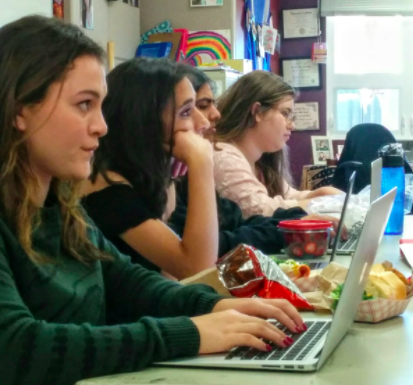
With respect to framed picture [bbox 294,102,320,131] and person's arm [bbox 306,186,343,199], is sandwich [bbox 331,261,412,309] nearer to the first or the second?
person's arm [bbox 306,186,343,199]

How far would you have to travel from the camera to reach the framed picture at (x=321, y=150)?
5.29 m

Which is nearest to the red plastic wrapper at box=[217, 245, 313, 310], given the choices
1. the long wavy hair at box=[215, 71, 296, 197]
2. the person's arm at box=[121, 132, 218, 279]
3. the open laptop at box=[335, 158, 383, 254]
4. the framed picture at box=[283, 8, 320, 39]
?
the person's arm at box=[121, 132, 218, 279]

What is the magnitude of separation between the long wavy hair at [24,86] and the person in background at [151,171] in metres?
0.52

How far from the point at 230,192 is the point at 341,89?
134 inches

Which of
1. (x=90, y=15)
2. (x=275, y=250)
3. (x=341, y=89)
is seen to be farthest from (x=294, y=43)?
(x=275, y=250)

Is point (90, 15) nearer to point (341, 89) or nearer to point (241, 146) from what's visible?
point (241, 146)

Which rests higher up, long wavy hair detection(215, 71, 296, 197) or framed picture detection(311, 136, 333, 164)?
long wavy hair detection(215, 71, 296, 197)

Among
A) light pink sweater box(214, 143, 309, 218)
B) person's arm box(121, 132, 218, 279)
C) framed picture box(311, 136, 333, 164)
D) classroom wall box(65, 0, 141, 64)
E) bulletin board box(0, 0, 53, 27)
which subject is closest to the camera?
person's arm box(121, 132, 218, 279)

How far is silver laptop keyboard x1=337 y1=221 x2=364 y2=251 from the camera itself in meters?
1.82

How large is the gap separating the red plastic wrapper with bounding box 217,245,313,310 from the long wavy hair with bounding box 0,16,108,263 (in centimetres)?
31

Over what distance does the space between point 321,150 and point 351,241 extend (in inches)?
136

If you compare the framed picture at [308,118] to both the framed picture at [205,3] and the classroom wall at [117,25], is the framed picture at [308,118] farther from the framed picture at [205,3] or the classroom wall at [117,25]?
the classroom wall at [117,25]

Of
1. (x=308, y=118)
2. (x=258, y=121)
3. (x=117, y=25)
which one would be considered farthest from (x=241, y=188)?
(x=308, y=118)

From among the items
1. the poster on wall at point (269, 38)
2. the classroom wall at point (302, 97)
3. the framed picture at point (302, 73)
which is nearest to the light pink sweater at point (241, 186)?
the poster on wall at point (269, 38)
